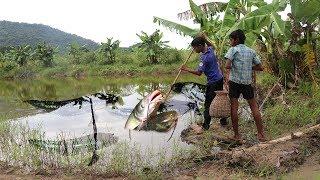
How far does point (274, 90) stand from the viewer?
30.6 ft

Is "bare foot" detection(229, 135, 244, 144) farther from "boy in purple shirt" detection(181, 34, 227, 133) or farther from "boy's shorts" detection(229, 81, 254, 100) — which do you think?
"boy in purple shirt" detection(181, 34, 227, 133)

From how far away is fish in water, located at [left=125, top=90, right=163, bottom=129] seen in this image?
8.32m

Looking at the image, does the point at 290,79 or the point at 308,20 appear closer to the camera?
the point at 308,20

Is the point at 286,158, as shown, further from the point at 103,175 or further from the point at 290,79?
the point at 290,79

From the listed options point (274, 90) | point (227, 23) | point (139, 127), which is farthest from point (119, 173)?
point (274, 90)

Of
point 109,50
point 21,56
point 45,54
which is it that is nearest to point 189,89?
point 109,50

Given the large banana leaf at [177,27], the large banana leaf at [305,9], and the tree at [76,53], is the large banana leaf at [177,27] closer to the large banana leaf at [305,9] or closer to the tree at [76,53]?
the large banana leaf at [305,9]

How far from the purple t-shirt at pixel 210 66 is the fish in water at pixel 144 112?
188cm

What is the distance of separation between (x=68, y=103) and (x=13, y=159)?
4.37m

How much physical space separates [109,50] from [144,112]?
29001 millimetres

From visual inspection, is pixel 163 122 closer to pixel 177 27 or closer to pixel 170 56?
pixel 177 27

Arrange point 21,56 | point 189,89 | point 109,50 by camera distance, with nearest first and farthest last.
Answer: point 189,89, point 109,50, point 21,56

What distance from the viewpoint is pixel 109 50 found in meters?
37.1

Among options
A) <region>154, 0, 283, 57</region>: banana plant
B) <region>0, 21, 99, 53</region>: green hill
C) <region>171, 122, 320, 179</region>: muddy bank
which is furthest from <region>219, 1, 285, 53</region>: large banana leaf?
<region>0, 21, 99, 53</region>: green hill
